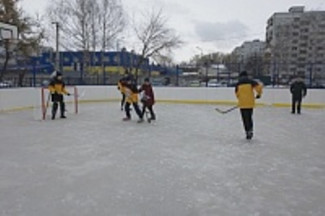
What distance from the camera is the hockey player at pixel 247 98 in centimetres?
723

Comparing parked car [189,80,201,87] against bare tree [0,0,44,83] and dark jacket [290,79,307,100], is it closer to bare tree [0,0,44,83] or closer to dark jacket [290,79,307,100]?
dark jacket [290,79,307,100]

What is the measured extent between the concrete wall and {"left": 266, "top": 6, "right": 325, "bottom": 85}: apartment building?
824mm

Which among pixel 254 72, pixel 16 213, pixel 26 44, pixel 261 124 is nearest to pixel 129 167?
pixel 16 213

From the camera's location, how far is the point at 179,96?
17.4 meters

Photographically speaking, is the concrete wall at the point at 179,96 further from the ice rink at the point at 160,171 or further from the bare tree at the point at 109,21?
the bare tree at the point at 109,21

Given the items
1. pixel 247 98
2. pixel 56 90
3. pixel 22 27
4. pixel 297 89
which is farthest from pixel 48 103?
pixel 22 27

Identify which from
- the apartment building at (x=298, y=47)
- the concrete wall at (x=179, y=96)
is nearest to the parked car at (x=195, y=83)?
the concrete wall at (x=179, y=96)

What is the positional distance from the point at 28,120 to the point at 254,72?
11.1 meters

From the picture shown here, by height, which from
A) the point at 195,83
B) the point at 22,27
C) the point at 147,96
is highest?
the point at 22,27

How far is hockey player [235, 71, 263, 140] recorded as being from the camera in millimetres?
7234

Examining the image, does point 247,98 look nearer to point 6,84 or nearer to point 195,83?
→ point 6,84

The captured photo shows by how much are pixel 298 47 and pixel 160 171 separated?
204ft

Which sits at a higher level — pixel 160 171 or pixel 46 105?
pixel 46 105

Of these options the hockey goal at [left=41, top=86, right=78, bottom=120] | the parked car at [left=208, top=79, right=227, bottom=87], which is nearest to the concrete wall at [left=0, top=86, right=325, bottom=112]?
the hockey goal at [left=41, top=86, right=78, bottom=120]
